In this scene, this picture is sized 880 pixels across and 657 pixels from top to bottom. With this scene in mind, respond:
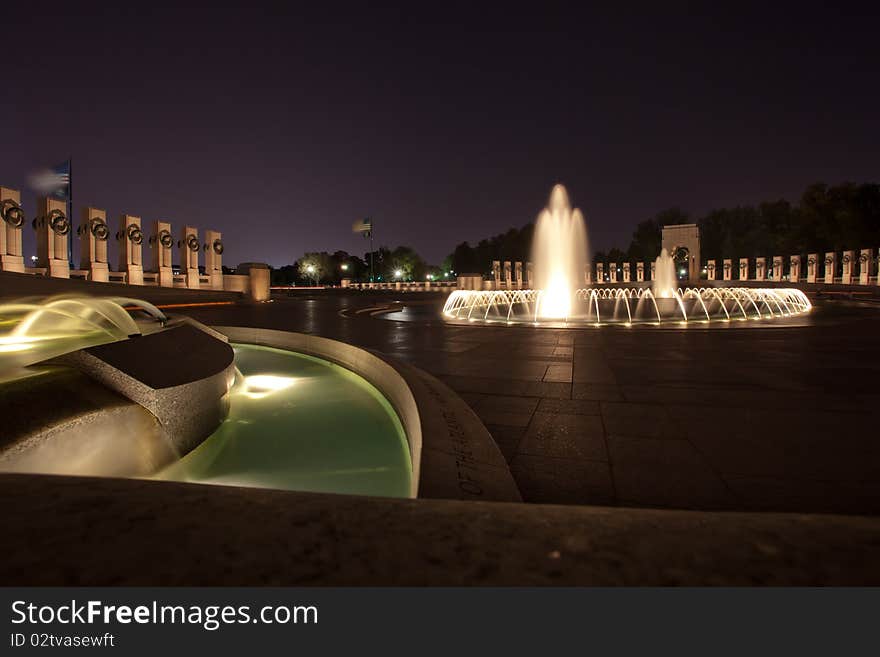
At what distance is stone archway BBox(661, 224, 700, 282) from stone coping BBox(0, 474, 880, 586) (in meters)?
64.0

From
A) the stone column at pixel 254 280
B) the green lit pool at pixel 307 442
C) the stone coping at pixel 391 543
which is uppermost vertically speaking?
the stone column at pixel 254 280

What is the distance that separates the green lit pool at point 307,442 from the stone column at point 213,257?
37145 mm

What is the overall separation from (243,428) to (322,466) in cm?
173

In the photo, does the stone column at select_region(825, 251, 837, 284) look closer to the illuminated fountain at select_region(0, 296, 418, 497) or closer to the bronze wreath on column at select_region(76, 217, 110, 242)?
the illuminated fountain at select_region(0, 296, 418, 497)

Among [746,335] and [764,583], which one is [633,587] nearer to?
[764,583]

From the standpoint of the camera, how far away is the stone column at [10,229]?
1048 inches

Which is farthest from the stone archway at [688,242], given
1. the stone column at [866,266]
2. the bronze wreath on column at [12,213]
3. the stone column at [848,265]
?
the bronze wreath on column at [12,213]

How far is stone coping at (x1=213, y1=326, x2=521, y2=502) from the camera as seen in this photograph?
107 inches

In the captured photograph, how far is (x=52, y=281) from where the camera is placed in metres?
25.6

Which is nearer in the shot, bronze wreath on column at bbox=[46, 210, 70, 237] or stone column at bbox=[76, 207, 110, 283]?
bronze wreath on column at bbox=[46, 210, 70, 237]

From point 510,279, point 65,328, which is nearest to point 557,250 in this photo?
point 65,328

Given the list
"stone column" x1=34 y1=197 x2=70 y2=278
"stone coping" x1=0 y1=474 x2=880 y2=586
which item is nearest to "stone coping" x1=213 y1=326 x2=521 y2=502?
"stone coping" x1=0 y1=474 x2=880 y2=586

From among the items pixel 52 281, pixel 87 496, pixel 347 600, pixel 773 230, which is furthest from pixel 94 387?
pixel 773 230

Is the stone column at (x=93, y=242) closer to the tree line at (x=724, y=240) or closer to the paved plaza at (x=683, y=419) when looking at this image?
the paved plaza at (x=683, y=419)
